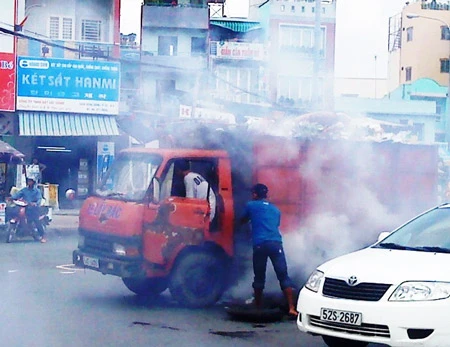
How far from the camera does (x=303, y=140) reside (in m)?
10.3

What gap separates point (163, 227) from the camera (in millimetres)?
9562

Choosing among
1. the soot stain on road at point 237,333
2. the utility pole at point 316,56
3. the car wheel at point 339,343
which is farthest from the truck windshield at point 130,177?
the car wheel at point 339,343

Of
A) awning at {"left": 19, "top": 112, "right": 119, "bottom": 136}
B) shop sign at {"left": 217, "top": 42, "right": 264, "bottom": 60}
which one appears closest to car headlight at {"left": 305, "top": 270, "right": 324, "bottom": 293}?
shop sign at {"left": 217, "top": 42, "right": 264, "bottom": 60}

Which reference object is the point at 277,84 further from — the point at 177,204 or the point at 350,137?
the point at 177,204

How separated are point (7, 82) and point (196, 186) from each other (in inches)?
514

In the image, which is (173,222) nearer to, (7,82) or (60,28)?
(60,28)

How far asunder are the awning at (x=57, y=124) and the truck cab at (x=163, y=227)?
10372mm

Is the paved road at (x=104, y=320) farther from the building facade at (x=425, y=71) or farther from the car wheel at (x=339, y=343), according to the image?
the building facade at (x=425, y=71)

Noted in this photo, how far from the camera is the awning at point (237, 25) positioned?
34.8ft

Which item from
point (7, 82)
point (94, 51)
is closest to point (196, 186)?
point (94, 51)

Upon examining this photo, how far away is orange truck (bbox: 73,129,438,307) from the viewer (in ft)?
31.5

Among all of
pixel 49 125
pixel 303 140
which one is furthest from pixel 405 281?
pixel 49 125

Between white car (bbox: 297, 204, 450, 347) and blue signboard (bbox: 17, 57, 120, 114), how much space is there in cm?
779

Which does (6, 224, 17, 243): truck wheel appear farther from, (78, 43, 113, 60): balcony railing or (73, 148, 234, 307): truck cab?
(73, 148, 234, 307): truck cab
